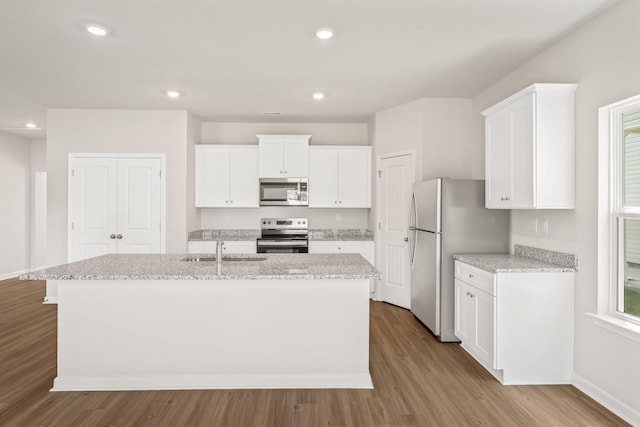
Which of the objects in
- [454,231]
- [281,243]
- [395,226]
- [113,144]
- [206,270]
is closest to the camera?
[206,270]

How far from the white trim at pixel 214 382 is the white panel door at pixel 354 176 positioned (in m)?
3.13

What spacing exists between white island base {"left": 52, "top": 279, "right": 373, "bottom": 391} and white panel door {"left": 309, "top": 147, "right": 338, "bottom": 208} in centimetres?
287

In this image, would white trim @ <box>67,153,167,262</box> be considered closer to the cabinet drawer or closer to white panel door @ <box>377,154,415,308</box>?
white panel door @ <box>377,154,415,308</box>

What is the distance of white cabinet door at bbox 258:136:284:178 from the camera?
538 centimetres

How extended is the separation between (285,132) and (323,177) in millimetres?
1045

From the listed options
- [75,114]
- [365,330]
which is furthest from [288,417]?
[75,114]

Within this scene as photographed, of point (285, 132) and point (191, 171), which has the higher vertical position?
point (285, 132)

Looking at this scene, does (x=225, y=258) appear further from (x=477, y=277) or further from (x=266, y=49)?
(x=477, y=277)

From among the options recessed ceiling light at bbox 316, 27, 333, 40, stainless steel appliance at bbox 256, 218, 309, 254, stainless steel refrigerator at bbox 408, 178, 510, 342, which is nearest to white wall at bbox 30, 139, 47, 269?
stainless steel appliance at bbox 256, 218, 309, 254

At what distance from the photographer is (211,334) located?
269cm

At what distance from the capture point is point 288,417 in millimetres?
2311

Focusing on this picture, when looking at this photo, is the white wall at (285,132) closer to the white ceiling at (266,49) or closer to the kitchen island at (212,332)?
the white ceiling at (266,49)

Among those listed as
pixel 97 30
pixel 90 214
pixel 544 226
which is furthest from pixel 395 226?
pixel 90 214

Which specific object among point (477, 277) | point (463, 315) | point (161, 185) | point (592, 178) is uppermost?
point (161, 185)
